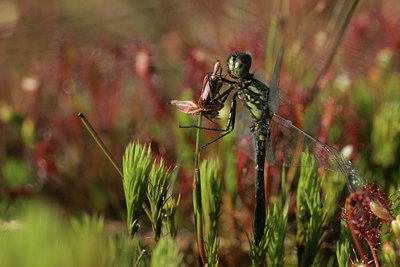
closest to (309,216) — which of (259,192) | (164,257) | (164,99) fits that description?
(259,192)

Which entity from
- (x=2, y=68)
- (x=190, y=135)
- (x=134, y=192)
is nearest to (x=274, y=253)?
(x=134, y=192)

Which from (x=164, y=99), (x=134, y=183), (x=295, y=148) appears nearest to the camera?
(x=134, y=183)

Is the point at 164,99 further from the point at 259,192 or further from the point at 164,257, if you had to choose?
the point at 164,257

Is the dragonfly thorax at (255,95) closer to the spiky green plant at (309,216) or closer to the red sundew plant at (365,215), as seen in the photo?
the spiky green plant at (309,216)

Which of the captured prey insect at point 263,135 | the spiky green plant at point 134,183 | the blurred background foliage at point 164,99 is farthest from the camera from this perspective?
the blurred background foliage at point 164,99

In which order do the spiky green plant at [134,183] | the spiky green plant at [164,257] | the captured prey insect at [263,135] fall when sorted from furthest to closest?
1. the captured prey insect at [263,135]
2. the spiky green plant at [134,183]
3. the spiky green plant at [164,257]

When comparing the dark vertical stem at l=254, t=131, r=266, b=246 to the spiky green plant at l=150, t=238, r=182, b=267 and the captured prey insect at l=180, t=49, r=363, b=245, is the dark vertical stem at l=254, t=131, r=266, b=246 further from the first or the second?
the spiky green plant at l=150, t=238, r=182, b=267

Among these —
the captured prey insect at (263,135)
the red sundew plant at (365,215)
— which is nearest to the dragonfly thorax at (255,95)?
the captured prey insect at (263,135)

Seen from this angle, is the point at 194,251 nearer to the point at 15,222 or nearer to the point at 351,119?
the point at 15,222
